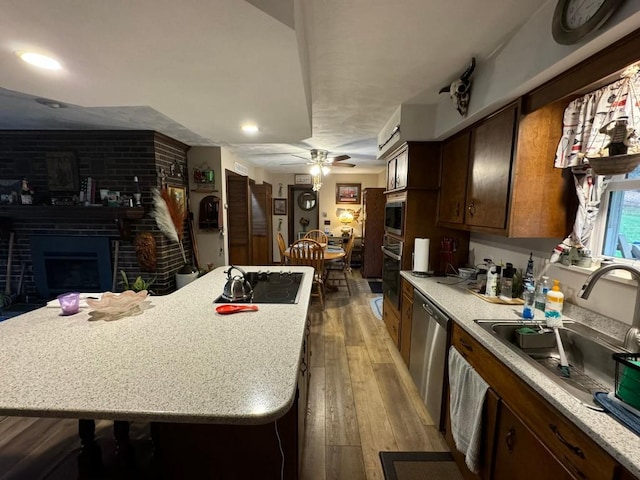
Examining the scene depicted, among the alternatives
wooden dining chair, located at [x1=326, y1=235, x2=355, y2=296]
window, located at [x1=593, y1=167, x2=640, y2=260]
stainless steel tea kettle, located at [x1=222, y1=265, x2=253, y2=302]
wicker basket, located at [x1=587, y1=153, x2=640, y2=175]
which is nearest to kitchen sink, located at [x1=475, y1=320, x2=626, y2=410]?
window, located at [x1=593, y1=167, x2=640, y2=260]

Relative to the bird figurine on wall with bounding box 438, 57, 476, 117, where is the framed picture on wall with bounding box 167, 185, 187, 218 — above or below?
below

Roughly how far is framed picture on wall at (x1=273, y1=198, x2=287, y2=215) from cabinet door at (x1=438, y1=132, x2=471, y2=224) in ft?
16.0

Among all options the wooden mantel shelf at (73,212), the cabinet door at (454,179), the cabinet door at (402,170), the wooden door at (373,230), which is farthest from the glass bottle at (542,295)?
the wooden mantel shelf at (73,212)

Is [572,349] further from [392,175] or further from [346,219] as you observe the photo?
[346,219]

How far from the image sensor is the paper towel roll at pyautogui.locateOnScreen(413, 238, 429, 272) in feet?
7.61

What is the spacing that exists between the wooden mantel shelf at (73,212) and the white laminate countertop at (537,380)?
3.18 metres

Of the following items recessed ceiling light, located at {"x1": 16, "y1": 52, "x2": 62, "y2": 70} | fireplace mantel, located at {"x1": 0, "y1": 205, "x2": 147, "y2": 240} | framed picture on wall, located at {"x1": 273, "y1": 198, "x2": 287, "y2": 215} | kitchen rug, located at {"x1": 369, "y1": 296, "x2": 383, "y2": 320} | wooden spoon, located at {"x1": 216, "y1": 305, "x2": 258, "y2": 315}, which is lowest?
kitchen rug, located at {"x1": 369, "y1": 296, "x2": 383, "y2": 320}

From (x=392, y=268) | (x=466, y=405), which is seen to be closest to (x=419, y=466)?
(x=466, y=405)

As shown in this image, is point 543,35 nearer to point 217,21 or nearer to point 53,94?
point 217,21

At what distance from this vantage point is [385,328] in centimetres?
318

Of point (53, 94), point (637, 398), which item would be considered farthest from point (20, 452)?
point (637, 398)

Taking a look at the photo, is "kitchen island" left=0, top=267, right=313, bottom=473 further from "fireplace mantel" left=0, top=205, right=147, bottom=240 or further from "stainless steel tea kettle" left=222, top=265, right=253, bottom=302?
"fireplace mantel" left=0, top=205, right=147, bottom=240

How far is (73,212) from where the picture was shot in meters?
3.00

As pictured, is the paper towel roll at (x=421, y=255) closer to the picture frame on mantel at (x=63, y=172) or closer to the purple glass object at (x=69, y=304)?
the purple glass object at (x=69, y=304)
